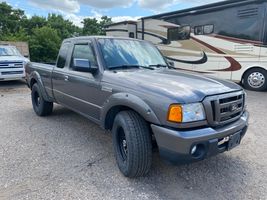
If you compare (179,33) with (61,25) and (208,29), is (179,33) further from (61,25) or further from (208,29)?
(61,25)

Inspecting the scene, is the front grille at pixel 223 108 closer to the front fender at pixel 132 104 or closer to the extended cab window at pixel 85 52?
the front fender at pixel 132 104

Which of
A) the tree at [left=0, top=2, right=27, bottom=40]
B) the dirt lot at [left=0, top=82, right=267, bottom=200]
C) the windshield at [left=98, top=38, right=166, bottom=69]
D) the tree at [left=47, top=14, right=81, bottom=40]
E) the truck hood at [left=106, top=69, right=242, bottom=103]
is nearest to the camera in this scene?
the truck hood at [left=106, top=69, right=242, bottom=103]

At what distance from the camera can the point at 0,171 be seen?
3.20 metres

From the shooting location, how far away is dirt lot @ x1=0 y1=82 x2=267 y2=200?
2752 mm

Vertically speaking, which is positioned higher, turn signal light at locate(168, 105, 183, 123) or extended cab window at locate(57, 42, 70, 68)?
extended cab window at locate(57, 42, 70, 68)

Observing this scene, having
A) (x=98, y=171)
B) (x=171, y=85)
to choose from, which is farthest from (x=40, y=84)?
(x=171, y=85)

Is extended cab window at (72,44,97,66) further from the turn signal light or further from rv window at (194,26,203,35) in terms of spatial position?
rv window at (194,26,203,35)

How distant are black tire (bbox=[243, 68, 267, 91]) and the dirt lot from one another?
15.0 feet

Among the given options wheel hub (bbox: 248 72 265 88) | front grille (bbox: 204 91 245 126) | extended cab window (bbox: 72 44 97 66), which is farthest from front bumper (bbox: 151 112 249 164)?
wheel hub (bbox: 248 72 265 88)

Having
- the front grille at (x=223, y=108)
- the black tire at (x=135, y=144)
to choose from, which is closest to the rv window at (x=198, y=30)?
the front grille at (x=223, y=108)

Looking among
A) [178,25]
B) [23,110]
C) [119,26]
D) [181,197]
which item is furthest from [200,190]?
[119,26]

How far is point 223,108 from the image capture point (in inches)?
106

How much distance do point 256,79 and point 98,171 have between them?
25.1 feet

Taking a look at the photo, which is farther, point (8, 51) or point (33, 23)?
point (33, 23)
